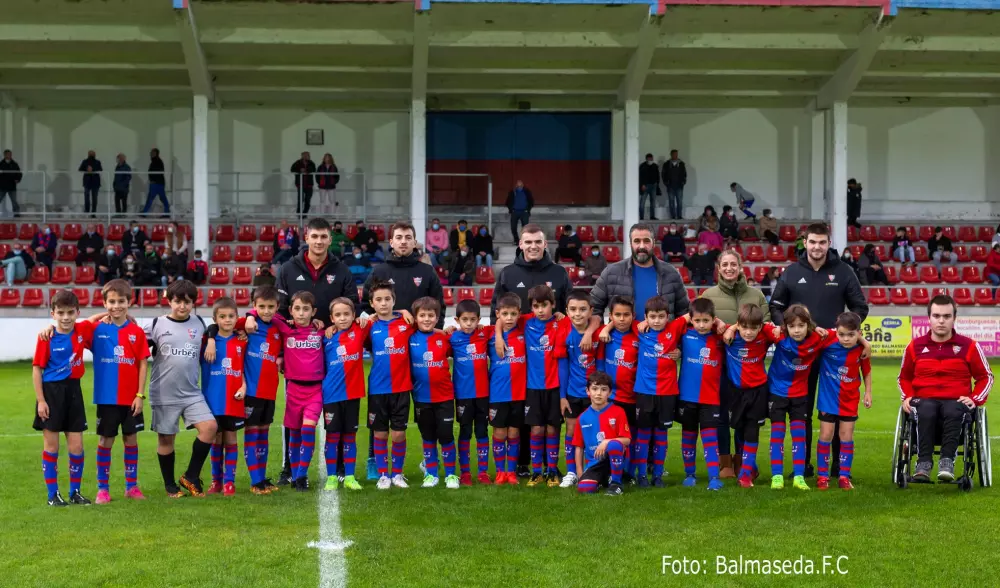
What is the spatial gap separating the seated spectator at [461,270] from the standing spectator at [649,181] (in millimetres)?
5550

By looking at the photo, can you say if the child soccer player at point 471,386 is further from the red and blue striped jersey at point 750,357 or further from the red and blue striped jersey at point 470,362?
the red and blue striped jersey at point 750,357

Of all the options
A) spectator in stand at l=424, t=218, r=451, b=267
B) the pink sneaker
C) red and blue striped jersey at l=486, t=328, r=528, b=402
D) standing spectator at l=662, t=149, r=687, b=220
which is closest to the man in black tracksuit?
red and blue striped jersey at l=486, t=328, r=528, b=402

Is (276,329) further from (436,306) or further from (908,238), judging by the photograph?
(908,238)

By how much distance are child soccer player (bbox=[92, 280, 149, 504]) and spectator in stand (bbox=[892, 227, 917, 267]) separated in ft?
67.8

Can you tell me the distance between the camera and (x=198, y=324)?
8125 mm

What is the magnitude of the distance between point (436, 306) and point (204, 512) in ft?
7.55

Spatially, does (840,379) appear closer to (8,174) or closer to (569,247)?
(569,247)

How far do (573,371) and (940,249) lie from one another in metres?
19.4

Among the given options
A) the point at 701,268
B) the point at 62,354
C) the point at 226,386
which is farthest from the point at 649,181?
the point at 62,354

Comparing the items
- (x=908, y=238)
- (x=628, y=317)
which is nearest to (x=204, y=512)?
(x=628, y=317)

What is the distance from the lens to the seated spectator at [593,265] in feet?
73.4

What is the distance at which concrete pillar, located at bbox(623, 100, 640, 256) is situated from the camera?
24188 mm

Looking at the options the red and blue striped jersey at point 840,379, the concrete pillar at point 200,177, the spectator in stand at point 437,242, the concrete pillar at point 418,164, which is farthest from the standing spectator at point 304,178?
the red and blue striped jersey at point 840,379

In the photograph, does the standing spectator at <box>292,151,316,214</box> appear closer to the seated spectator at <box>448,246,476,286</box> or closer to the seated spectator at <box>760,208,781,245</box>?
the seated spectator at <box>448,246,476,286</box>
